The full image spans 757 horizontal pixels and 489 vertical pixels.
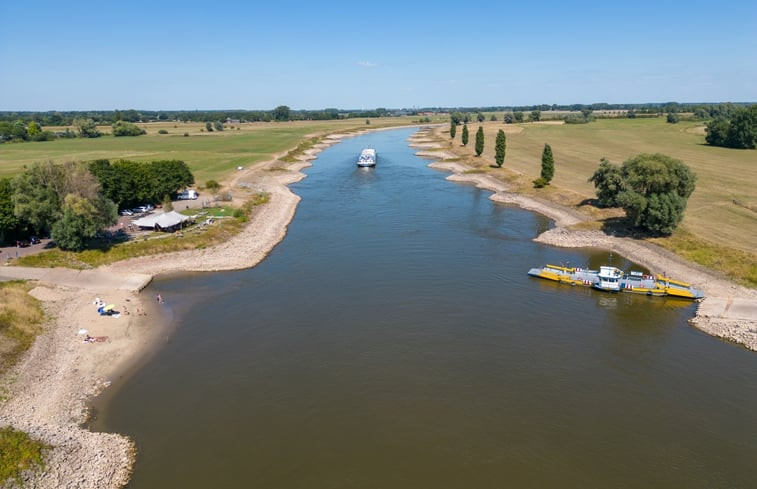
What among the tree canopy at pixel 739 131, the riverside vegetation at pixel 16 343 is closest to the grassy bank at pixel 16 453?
the riverside vegetation at pixel 16 343

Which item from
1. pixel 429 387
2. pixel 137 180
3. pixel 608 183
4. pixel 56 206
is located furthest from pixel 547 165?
pixel 56 206

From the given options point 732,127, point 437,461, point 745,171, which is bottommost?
point 437,461

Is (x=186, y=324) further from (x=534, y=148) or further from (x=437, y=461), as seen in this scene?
(x=534, y=148)

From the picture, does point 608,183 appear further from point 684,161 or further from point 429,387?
point 684,161

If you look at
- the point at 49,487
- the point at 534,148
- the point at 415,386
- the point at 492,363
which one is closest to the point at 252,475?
the point at 49,487

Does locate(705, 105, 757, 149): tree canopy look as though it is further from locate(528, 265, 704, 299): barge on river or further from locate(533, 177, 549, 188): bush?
locate(528, 265, 704, 299): barge on river

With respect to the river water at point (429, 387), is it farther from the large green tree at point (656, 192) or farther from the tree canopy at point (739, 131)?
the tree canopy at point (739, 131)
